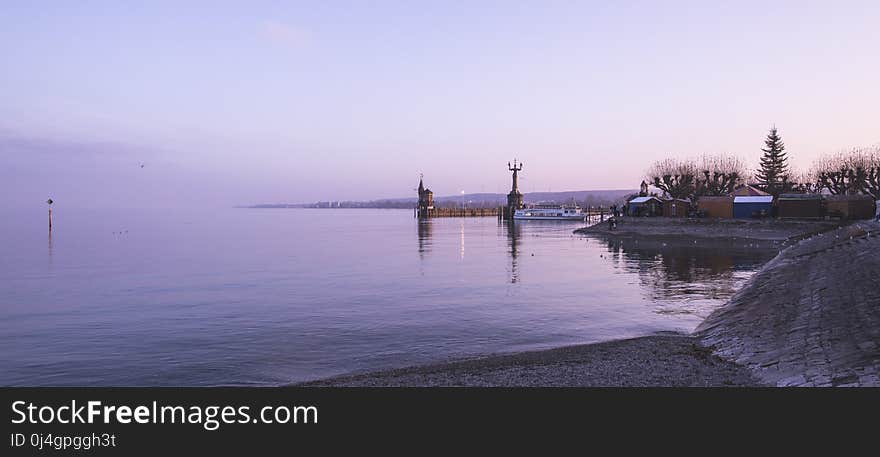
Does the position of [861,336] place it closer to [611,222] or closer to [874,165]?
[611,222]

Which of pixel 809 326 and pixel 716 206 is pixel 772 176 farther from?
pixel 809 326

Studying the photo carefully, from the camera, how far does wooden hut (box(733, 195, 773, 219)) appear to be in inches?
2874

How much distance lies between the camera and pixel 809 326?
52.1 ft

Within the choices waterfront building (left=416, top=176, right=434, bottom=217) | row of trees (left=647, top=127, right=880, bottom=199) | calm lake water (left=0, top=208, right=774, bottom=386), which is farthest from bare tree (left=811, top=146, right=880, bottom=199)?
waterfront building (left=416, top=176, right=434, bottom=217)

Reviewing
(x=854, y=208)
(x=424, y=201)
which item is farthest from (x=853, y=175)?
(x=424, y=201)

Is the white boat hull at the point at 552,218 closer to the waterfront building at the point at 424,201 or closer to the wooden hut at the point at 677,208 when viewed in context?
the waterfront building at the point at 424,201

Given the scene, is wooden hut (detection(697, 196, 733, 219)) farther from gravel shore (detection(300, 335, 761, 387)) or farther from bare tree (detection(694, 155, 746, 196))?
gravel shore (detection(300, 335, 761, 387))

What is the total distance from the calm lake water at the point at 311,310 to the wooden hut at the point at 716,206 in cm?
3018

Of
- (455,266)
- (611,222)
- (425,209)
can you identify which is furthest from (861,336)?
(425,209)

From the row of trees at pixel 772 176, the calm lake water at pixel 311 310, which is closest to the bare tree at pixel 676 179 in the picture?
the row of trees at pixel 772 176

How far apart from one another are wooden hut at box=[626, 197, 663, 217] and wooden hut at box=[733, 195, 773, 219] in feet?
41.6

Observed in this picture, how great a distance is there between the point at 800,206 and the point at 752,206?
5.44 meters
